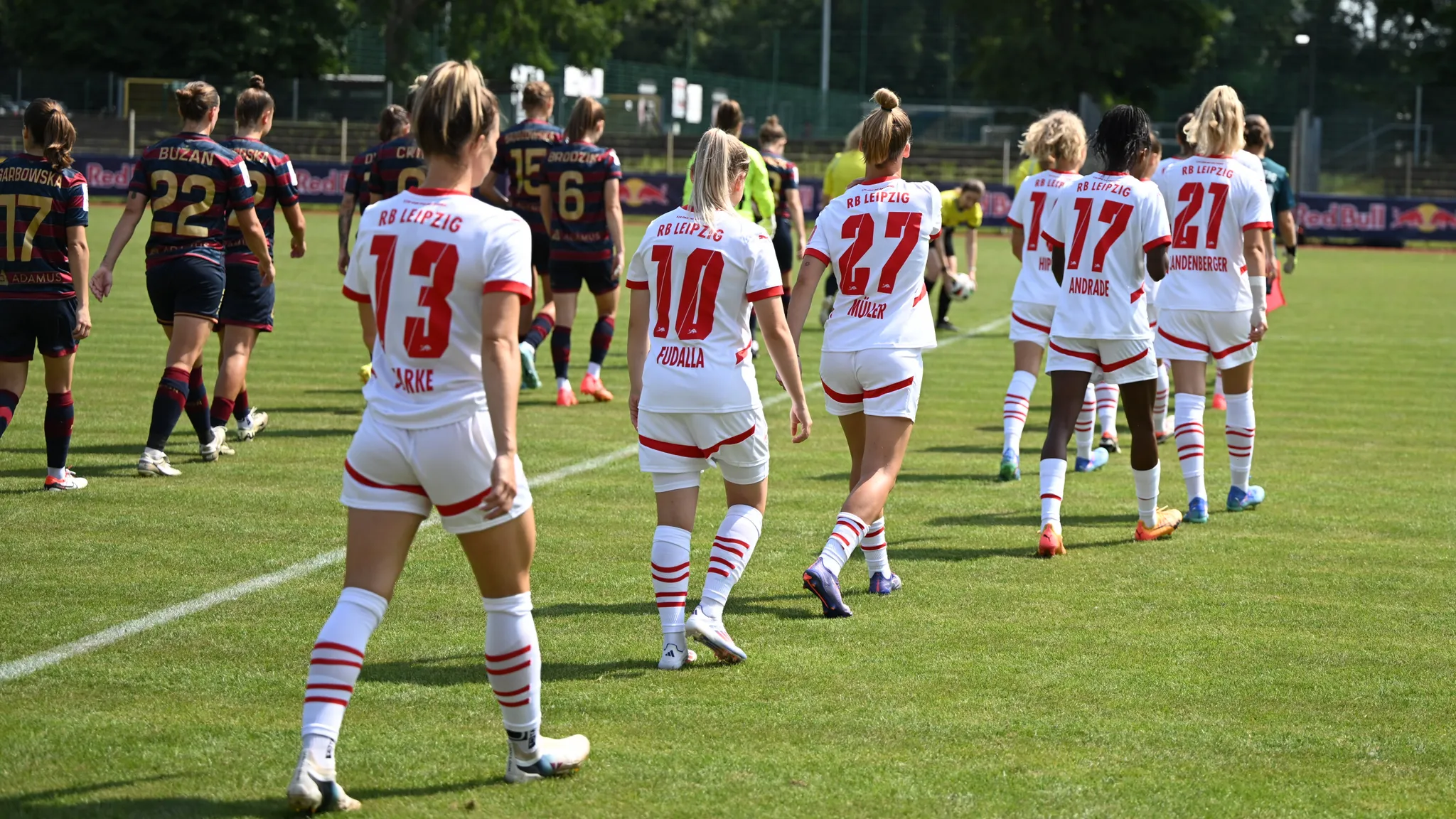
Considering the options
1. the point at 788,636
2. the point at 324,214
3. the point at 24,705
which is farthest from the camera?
the point at 324,214

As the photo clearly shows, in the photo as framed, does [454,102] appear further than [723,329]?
No

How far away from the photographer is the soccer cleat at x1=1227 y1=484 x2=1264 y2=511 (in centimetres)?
916

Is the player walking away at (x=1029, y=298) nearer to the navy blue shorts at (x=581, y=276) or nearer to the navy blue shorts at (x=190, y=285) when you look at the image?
the navy blue shorts at (x=581, y=276)

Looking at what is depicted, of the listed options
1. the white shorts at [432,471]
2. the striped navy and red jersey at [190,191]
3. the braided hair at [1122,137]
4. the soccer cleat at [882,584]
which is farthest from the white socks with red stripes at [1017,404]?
the white shorts at [432,471]

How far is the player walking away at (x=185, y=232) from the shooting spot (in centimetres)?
889

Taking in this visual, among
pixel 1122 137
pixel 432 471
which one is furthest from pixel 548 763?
pixel 1122 137

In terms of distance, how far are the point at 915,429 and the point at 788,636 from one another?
237 inches

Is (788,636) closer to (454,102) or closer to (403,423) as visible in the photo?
(403,423)

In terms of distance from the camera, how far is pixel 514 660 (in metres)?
4.34

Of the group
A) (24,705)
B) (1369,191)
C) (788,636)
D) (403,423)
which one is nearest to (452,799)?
(403,423)

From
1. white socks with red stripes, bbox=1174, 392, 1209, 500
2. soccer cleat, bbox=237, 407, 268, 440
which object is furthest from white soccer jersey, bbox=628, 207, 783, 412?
soccer cleat, bbox=237, 407, 268, 440

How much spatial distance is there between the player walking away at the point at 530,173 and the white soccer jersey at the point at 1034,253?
12.4 ft

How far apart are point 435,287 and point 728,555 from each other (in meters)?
2.09

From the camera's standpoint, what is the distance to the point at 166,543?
7.45 metres
